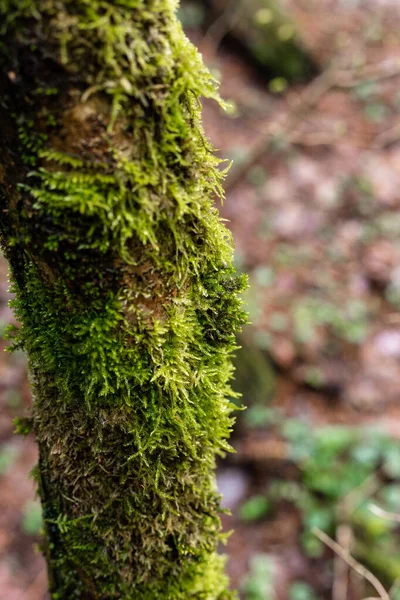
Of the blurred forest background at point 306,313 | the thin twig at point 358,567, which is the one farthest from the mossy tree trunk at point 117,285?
the thin twig at point 358,567

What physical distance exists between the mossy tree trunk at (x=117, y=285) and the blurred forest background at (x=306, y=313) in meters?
0.94

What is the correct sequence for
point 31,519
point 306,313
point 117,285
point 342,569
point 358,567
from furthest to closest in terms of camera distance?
1. point 306,313
2. point 31,519
3. point 342,569
4. point 358,567
5. point 117,285

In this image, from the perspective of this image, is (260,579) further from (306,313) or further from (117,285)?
(117,285)

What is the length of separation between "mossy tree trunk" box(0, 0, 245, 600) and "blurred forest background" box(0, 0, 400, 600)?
940 mm

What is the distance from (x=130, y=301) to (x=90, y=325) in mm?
93

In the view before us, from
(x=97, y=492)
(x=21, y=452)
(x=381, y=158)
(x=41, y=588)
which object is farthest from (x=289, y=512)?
(x=381, y=158)

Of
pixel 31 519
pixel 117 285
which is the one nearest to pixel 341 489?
pixel 31 519

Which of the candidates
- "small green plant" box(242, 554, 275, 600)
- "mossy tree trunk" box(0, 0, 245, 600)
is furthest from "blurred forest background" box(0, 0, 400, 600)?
"mossy tree trunk" box(0, 0, 245, 600)

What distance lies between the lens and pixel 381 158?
6.84 metres

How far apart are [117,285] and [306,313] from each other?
14.8ft

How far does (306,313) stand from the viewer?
5234mm

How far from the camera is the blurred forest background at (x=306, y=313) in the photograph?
370cm

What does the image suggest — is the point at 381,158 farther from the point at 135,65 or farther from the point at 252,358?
the point at 135,65

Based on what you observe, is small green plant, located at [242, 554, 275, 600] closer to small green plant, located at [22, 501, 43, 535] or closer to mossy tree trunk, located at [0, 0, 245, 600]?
small green plant, located at [22, 501, 43, 535]
